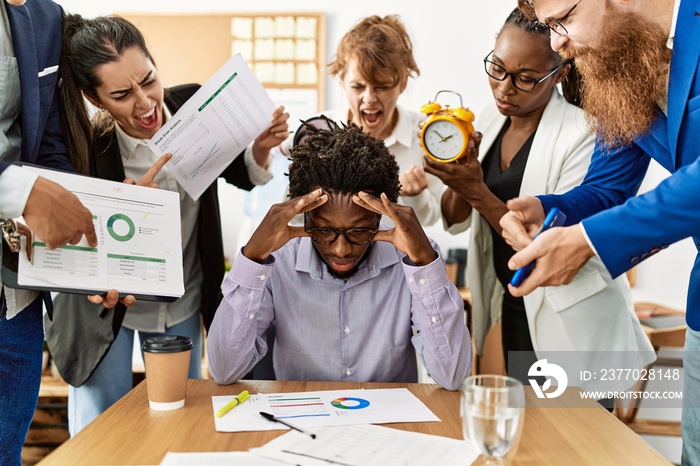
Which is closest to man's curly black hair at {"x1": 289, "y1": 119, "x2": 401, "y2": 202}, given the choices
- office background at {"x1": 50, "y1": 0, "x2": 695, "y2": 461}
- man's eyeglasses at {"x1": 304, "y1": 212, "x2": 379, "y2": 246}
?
man's eyeglasses at {"x1": 304, "y1": 212, "x2": 379, "y2": 246}

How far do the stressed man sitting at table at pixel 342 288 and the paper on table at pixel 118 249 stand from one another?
0.17 metres

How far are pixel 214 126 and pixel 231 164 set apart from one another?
367 mm

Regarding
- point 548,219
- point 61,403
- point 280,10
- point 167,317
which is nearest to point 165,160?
point 167,317

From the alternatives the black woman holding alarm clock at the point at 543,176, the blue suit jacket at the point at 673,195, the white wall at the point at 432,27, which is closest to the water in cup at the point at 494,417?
the blue suit jacket at the point at 673,195

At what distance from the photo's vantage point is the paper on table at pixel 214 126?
2.16 meters

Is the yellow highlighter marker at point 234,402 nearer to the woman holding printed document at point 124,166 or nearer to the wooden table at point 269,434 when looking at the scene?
the wooden table at point 269,434

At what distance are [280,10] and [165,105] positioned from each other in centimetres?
267

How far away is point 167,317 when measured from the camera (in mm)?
2381

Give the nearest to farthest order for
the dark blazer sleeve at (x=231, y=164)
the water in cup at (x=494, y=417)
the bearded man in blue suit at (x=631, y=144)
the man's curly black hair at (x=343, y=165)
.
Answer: the water in cup at (x=494, y=417) < the bearded man in blue suit at (x=631, y=144) < the man's curly black hair at (x=343, y=165) < the dark blazer sleeve at (x=231, y=164)

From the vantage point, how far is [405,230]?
1.77 meters

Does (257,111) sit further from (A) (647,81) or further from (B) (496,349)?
(B) (496,349)

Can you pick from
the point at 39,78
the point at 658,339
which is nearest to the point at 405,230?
the point at 39,78

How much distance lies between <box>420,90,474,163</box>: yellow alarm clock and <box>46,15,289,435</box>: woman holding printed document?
52 cm

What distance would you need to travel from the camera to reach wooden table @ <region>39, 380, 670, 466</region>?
4.15 feet
